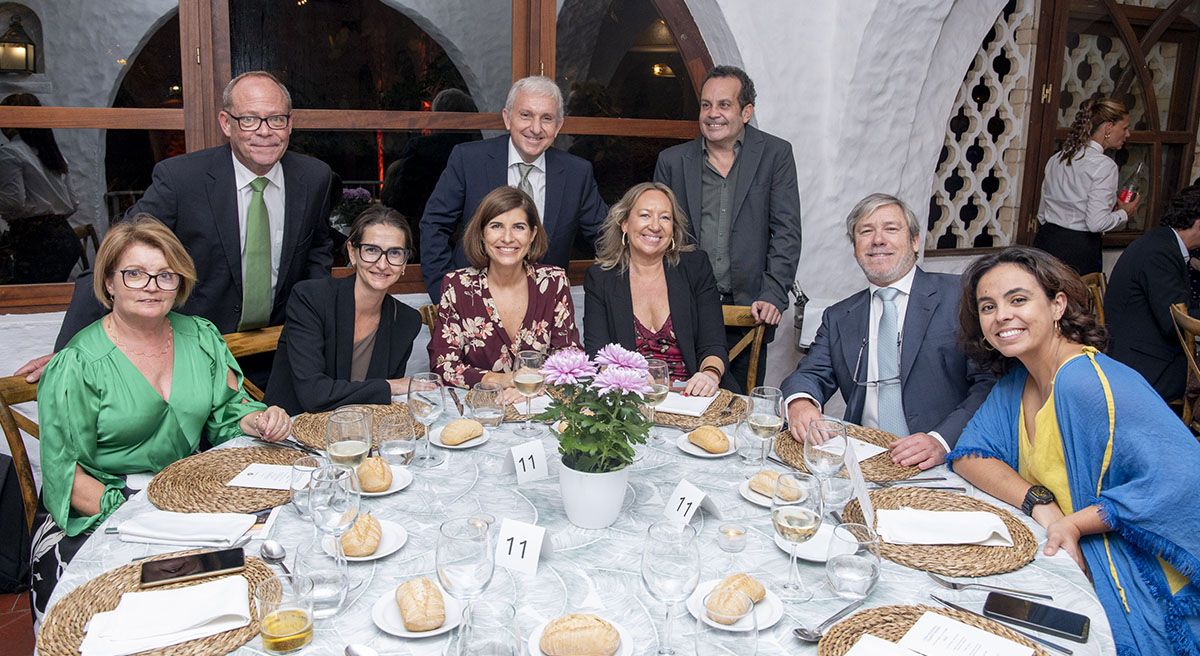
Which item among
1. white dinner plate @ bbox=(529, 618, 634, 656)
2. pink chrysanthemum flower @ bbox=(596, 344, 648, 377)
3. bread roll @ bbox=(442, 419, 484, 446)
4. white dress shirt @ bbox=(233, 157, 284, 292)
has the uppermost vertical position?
white dress shirt @ bbox=(233, 157, 284, 292)

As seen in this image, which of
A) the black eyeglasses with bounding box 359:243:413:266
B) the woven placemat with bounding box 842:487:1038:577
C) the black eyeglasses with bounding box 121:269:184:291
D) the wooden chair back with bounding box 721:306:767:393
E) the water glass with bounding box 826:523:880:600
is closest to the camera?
the water glass with bounding box 826:523:880:600

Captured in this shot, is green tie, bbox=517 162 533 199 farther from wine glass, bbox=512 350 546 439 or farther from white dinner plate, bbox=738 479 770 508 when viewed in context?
white dinner plate, bbox=738 479 770 508

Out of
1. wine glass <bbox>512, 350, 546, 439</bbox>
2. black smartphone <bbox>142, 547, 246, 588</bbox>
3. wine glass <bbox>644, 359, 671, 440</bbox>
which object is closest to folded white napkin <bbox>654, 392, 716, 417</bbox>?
wine glass <bbox>644, 359, 671, 440</bbox>

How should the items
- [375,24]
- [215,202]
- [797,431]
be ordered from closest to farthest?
[797,431]
[215,202]
[375,24]

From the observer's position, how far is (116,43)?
11.0ft

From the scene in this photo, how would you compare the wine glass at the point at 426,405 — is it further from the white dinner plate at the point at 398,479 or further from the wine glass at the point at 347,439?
the wine glass at the point at 347,439

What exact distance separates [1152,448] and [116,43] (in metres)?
3.75

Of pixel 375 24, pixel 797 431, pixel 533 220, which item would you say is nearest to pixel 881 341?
pixel 797 431

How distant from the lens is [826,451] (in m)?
1.67

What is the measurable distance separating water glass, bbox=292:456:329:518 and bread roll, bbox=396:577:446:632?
1.37ft

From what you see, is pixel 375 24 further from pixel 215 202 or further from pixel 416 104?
pixel 215 202

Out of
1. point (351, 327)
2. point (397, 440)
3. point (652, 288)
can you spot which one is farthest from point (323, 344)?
point (652, 288)

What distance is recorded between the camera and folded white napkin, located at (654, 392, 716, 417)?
2297mm

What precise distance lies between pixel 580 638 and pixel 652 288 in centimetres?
218
